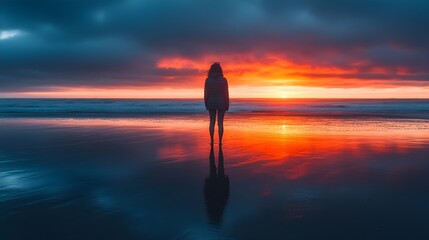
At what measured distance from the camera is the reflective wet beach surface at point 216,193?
3.44 metres

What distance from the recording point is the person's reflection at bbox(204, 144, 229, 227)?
12.6ft

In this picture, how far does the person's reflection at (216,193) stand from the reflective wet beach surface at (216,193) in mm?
12

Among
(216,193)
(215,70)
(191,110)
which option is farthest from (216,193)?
(191,110)

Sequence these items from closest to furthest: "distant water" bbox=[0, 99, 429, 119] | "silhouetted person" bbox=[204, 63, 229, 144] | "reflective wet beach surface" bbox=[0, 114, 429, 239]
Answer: "reflective wet beach surface" bbox=[0, 114, 429, 239] → "silhouetted person" bbox=[204, 63, 229, 144] → "distant water" bbox=[0, 99, 429, 119]

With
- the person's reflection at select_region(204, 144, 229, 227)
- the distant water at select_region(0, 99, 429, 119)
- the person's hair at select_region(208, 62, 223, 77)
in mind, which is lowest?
the person's reflection at select_region(204, 144, 229, 227)

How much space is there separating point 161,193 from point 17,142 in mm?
7417

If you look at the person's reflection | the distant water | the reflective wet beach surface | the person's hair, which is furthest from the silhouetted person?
the distant water

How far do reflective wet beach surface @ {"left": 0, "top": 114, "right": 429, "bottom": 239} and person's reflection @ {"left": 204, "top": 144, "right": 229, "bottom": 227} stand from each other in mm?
12

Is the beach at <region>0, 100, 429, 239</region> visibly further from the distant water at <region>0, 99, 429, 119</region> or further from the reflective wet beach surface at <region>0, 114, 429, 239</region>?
the distant water at <region>0, 99, 429, 119</region>

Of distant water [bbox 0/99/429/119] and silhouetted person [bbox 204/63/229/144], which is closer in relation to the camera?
silhouetted person [bbox 204/63/229/144]

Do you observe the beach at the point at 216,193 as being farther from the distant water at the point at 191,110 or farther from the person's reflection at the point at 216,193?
the distant water at the point at 191,110

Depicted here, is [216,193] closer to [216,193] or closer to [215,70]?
[216,193]

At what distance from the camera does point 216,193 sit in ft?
15.6

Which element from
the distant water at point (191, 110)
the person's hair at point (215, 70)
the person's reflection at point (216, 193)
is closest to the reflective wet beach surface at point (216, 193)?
the person's reflection at point (216, 193)
